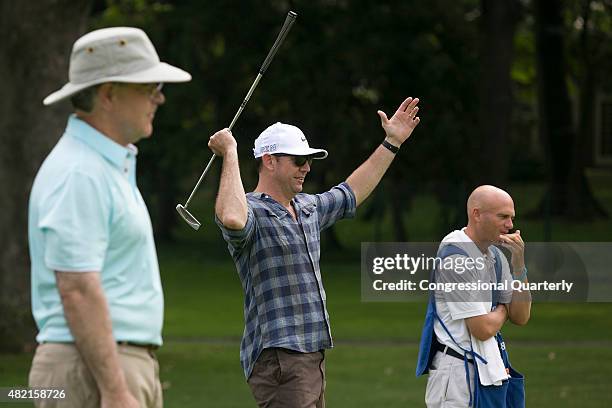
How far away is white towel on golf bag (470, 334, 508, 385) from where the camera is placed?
6.76m

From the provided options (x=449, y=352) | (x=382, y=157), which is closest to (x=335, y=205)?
(x=382, y=157)

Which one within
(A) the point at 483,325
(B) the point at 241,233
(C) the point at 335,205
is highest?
(C) the point at 335,205

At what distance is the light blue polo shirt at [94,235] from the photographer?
4324 mm

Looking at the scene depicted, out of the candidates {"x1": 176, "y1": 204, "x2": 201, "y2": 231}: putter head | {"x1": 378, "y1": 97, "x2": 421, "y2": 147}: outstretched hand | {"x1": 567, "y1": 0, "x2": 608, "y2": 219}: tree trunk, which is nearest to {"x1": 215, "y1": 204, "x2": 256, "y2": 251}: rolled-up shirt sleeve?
{"x1": 176, "y1": 204, "x2": 201, "y2": 231}: putter head

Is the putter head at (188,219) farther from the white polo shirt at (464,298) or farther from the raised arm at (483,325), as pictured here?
the raised arm at (483,325)

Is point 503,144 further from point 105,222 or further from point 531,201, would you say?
point 105,222

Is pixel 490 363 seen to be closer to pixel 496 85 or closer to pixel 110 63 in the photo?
pixel 110 63

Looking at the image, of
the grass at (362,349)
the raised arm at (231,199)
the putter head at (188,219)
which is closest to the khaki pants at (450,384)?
the raised arm at (231,199)

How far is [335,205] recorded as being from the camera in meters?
7.12

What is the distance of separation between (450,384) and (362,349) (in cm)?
920

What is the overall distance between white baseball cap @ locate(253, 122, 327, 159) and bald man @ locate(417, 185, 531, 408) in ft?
2.71

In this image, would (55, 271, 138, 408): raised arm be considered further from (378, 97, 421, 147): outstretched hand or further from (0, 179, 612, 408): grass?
(0, 179, 612, 408): grass

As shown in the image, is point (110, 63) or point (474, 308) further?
point (474, 308)

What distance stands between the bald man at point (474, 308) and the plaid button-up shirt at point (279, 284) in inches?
23.2
